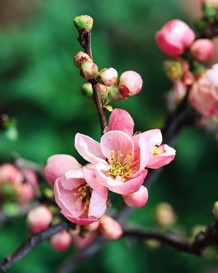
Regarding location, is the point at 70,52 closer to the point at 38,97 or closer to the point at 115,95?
the point at 38,97

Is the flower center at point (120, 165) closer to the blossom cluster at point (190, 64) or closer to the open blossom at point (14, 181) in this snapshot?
the blossom cluster at point (190, 64)

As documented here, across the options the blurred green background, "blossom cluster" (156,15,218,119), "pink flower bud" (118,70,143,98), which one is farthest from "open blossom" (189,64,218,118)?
the blurred green background

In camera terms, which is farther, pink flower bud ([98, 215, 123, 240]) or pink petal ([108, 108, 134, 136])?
pink flower bud ([98, 215, 123, 240])

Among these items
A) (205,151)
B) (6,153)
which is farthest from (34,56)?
(205,151)

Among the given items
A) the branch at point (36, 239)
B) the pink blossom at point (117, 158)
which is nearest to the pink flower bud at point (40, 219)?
the branch at point (36, 239)

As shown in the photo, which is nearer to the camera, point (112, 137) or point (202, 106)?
point (112, 137)

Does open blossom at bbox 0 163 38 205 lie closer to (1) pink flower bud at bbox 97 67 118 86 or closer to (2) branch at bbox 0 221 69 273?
(2) branch at bbox 0 221 69 273
